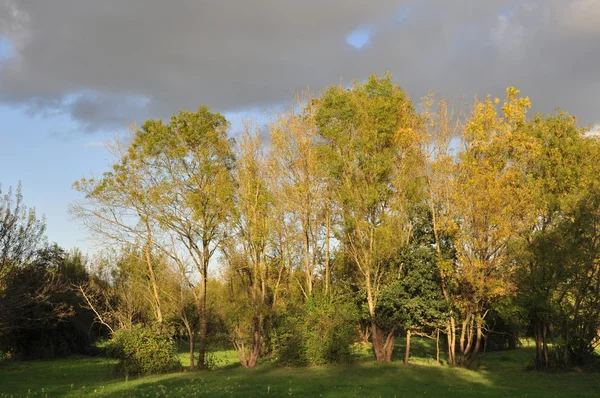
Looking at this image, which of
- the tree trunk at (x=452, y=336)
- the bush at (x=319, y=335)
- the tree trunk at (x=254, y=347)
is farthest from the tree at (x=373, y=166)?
the tree trunk at (x=254, y=347)

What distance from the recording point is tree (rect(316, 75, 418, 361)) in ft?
118

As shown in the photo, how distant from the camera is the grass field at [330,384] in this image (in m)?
22.4

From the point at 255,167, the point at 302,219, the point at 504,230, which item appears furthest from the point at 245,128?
the point at 504,230

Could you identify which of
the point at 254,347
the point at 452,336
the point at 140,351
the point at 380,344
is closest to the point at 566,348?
the point at 452,336

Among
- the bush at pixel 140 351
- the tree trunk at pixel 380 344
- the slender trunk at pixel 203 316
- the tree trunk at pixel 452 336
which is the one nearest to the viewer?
the bush at pixel 140 351

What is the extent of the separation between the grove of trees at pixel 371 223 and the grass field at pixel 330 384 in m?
3.20

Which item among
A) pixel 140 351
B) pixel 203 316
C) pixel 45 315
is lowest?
pixel 140 351

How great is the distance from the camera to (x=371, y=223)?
36625mm

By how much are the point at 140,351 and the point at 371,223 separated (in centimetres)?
1631

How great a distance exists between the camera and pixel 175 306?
40531mm

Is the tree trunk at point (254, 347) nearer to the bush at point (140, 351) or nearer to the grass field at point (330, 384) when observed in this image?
the grass field at point (330, 384)

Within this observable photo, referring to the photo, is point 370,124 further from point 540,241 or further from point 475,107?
point 540,241

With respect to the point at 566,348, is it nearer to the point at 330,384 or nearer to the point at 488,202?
the point at 488,202

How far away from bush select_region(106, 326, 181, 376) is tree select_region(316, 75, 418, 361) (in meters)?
13.2
